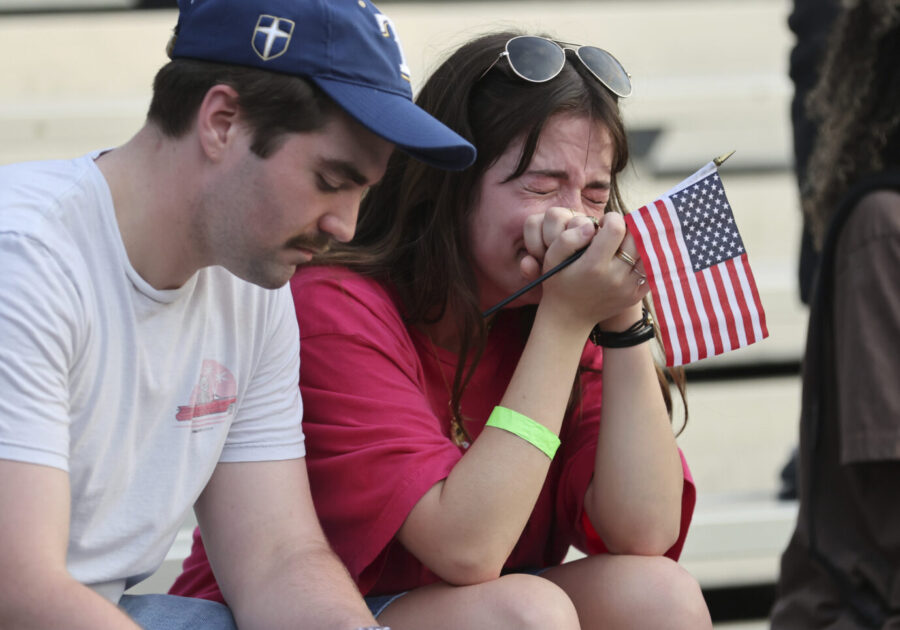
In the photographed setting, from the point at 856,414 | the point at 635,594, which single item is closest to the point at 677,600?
the point at 635,594

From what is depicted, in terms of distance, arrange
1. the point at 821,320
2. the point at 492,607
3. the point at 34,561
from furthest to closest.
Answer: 1. the point at 821,320
2. the point at 492,607
3. the point at 34,561

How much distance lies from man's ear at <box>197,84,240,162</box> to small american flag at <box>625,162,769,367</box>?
0.65 m

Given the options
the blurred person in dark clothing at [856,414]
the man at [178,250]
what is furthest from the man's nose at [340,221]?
the blurred person in dark clothing at [856,414]

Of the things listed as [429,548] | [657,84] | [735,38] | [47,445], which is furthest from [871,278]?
[735,38]

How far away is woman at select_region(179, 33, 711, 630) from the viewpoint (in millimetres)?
1718

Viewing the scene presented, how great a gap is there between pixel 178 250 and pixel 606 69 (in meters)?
0.81

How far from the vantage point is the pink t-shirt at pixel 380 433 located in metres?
1.74

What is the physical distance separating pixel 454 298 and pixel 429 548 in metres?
0.43

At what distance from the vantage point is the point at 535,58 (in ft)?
6.23

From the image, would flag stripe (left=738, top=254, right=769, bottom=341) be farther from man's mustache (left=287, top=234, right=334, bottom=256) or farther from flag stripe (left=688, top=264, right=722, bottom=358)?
man's mustache (left=287, top=234, right=334, bottom=256)

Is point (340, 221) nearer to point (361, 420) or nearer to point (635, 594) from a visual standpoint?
point (361, 420)

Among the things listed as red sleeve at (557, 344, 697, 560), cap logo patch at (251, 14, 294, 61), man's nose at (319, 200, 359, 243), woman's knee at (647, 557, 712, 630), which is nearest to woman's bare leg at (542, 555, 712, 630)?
woman's knee at (647, 557, 712, 630)

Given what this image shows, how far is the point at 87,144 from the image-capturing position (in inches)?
139

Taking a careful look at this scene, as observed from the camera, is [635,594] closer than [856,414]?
Yes
